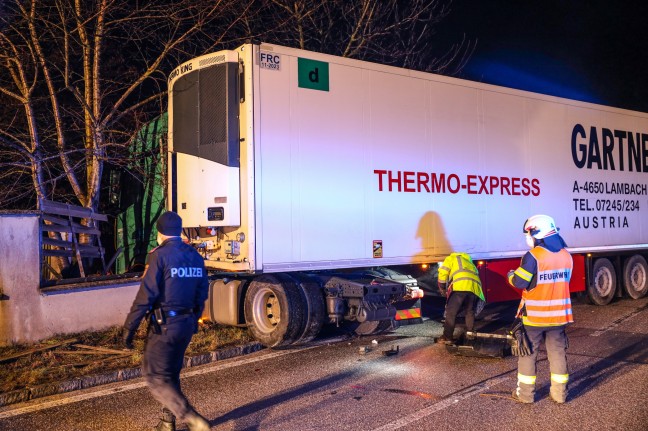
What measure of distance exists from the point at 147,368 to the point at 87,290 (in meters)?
4.58

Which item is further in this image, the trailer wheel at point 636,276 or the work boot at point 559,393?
the trailer wheel at point 636,276

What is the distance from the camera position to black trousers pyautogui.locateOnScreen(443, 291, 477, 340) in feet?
27.1

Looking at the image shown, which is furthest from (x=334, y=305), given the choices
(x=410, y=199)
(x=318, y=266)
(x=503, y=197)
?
(x=503, y=197)

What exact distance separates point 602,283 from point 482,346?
20.3ft

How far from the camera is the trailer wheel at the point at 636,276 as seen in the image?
12.9 m

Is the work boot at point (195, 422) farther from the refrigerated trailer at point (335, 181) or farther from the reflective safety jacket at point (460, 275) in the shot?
the reflective safety jacket at point (460, 275)

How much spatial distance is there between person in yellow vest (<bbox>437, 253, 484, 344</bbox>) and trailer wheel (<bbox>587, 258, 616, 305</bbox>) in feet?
16.2

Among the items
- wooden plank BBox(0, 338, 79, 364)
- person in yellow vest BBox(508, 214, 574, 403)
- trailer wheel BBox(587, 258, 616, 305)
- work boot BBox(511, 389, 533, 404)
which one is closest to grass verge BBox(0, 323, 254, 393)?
wooden plank BBox(0, 338, 79, 364)

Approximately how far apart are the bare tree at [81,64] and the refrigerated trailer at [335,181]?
3403 mm

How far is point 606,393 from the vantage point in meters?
6.00

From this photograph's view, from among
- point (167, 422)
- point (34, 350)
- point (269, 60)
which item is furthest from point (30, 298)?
point (269, 60)

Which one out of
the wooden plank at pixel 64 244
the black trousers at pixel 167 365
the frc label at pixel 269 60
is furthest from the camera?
the wooden plank at pixel 64 244

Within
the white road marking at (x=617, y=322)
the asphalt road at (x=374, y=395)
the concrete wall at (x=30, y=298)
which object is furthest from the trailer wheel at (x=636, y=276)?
the concrete wall at (x=30, y=298)

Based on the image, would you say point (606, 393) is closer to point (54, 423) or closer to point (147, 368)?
point (147, 368)
